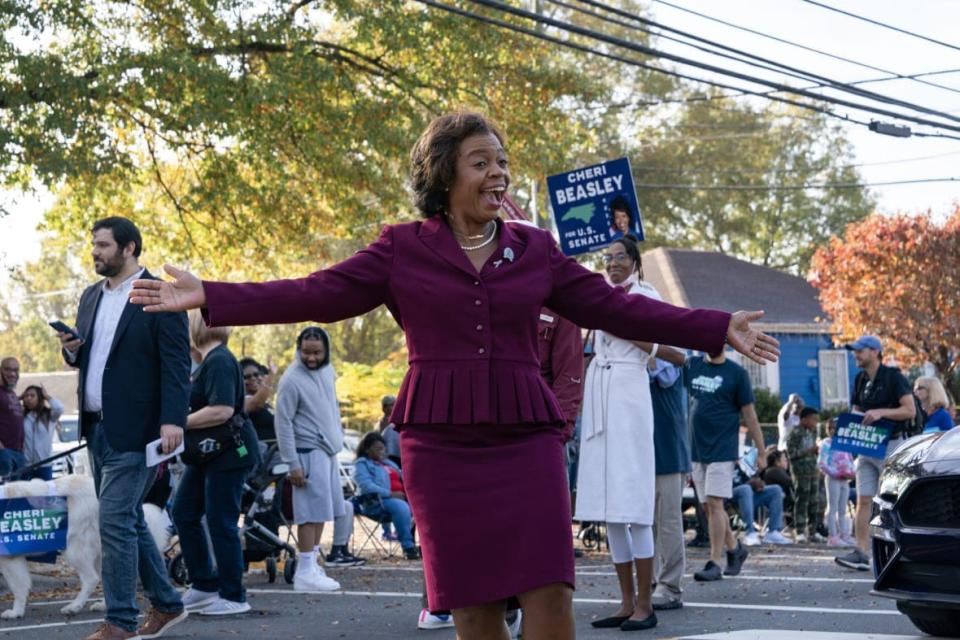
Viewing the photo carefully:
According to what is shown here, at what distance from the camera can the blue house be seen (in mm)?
45844

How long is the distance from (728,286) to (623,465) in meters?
39.5

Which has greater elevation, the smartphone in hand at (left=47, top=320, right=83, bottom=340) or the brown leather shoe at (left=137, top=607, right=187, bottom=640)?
the smartphone in hand at (left=47, top=320, right=83, bottom=340)

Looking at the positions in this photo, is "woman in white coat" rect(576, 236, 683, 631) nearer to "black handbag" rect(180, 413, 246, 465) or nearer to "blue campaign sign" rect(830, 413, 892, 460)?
"black handbag" rect(180, 413, 246, 465)

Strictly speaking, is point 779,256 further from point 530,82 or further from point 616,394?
point 616,394

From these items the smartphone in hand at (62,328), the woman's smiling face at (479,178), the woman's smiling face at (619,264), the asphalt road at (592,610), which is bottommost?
the asphalt road at (592,610)

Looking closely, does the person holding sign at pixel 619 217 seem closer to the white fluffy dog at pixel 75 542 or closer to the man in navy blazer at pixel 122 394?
the white fluffy dog at pixel 75 542

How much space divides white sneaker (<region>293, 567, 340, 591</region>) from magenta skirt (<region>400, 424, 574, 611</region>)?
24.1 ft

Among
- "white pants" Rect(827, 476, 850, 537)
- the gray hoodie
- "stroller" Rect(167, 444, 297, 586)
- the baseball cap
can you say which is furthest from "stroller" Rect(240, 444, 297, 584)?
"white pants" Rect(827, 476, 850, 537)

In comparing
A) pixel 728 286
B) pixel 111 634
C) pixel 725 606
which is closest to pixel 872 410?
pixel 725 606

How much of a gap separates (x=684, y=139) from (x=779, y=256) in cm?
790

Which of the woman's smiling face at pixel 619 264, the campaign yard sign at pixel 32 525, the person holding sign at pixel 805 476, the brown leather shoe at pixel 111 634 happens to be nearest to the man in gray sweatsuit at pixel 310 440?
the campaign yard sign at pixel 32 525

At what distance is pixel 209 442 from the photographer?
961cm

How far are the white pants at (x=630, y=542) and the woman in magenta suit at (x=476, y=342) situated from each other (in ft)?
13.6

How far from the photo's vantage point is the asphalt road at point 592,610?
860 centimetres
